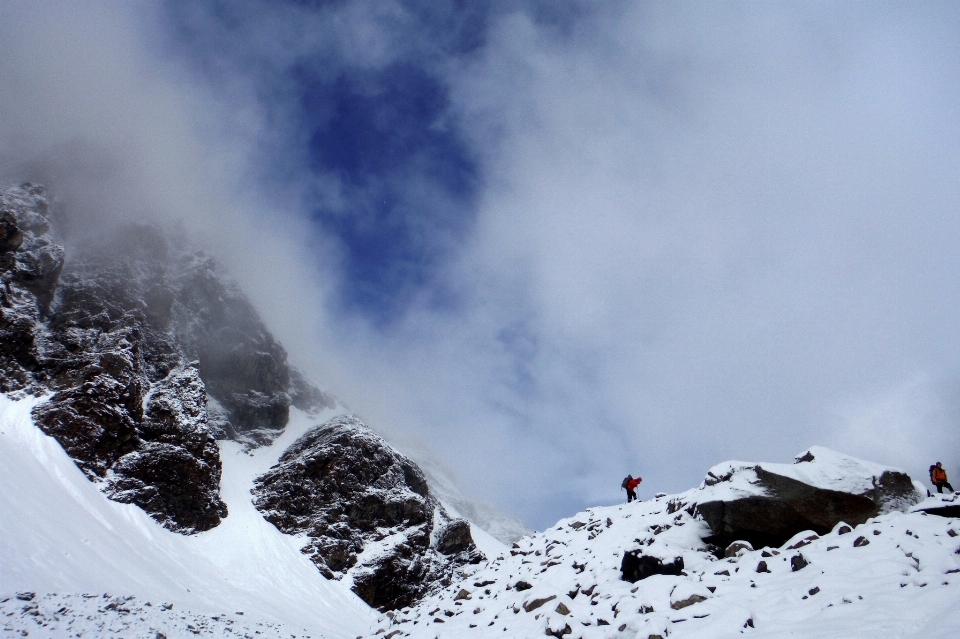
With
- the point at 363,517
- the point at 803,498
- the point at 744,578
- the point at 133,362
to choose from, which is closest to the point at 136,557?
the point at 133,362

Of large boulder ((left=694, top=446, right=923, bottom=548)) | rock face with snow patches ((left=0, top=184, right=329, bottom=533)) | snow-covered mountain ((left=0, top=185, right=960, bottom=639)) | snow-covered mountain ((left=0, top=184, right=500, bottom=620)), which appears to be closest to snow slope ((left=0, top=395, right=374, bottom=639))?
snow-covered mountain ((left=0, top=185, right=960, bottom=639))

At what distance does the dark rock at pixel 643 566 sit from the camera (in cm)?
1357

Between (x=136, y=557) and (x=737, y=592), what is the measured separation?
4087 cm

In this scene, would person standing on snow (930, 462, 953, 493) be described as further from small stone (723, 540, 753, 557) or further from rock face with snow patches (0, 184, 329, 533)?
rock face with snow patches (0, 184, 329, 533)

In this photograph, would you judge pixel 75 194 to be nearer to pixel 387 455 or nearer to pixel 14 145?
pixel 14 145

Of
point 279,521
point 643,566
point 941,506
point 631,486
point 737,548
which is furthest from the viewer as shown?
point 279,521

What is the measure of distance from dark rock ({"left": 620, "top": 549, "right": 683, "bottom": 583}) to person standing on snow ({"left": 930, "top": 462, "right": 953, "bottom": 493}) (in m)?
11.4

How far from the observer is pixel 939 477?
701 inches

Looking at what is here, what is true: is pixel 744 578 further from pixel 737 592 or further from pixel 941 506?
pixel 941 506

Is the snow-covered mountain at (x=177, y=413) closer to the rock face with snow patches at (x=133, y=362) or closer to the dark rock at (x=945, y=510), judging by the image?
the rock face with snow patches at (x=133, y=362)

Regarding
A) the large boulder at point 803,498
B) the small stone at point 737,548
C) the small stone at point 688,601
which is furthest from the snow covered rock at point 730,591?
the large boulder at point 803,498

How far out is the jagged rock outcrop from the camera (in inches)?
2194

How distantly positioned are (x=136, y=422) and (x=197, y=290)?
130ft

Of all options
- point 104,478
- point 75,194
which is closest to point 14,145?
point 75,194
